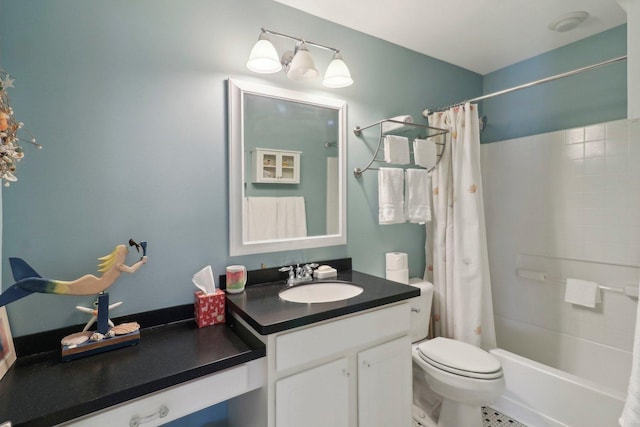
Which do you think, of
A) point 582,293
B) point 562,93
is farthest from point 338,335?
point 562,93

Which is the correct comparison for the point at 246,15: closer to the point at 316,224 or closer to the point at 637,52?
the point at 316,224

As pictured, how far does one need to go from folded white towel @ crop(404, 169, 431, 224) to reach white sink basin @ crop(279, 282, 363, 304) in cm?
70

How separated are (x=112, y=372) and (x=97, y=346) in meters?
0.18

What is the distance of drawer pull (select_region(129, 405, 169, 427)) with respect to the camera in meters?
0.89

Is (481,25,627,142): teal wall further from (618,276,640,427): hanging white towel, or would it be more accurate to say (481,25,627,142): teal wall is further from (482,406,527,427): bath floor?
(482,406,527,427): bath floor

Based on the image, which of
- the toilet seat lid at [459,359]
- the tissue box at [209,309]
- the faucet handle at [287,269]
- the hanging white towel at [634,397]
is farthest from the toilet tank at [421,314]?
the tissue box at [209,309]

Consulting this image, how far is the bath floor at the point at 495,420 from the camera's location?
1762 millimetres

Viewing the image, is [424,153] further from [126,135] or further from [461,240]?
[126,135]

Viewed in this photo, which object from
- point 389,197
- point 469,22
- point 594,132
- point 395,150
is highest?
point 469,22

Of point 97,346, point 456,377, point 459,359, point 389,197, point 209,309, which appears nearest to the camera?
point 97,346

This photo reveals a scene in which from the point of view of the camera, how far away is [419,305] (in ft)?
6.29

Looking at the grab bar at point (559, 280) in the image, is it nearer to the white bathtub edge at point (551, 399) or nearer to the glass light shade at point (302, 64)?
the white bathtub edge at point (551, 399)

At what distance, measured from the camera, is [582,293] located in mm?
1977

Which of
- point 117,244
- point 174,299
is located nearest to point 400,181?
point 174,299
